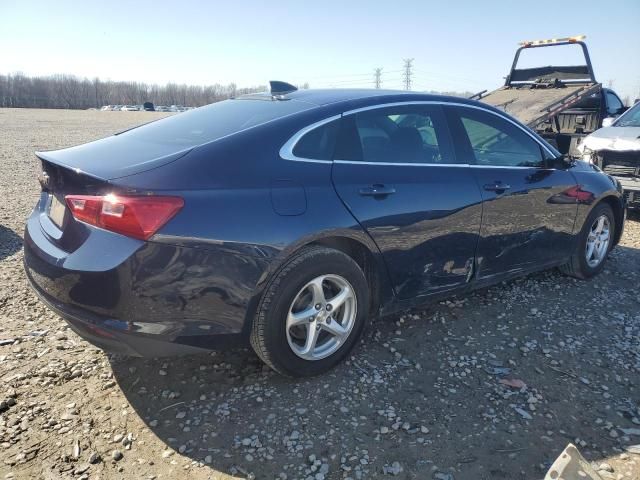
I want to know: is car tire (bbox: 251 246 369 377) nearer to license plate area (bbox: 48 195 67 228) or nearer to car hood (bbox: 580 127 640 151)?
license plate area (bbox: 48 195 67 228)

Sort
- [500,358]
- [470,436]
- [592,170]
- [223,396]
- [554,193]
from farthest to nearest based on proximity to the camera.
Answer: [592,170]
[554,193]
[500,358]
[223,396]
[470,436]

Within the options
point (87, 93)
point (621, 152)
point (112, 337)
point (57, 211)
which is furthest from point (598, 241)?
point (87, 93)

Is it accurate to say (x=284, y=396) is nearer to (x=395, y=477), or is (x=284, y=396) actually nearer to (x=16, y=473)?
(x=395, y=477)

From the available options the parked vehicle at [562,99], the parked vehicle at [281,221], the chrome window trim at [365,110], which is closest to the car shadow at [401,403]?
the parked vehicle at [281,221]

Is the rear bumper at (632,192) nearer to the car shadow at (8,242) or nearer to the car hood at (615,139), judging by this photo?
the car hood at (615,139)

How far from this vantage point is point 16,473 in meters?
2.28

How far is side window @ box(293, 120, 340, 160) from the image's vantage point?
2879mm

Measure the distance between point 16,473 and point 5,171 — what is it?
10.3 m

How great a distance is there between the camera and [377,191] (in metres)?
3.07

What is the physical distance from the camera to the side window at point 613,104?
1017 cm

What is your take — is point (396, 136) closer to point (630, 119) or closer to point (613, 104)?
point (630, 119)

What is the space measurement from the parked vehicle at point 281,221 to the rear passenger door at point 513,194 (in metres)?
0.02

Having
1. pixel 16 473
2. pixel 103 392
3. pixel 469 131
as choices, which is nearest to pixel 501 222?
pixel 469 131

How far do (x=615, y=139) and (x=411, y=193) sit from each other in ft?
17.4
